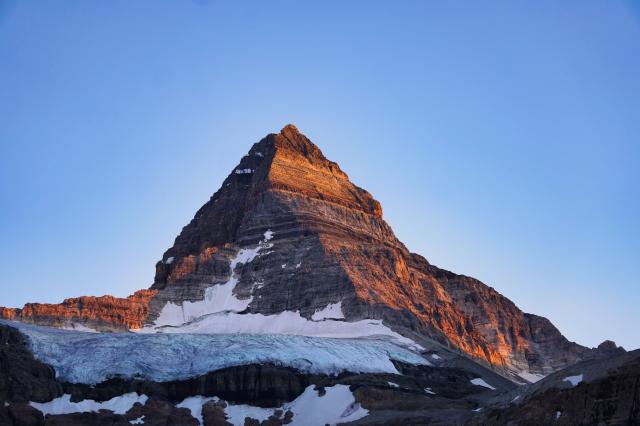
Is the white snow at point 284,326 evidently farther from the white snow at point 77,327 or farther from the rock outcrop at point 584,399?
the rock outcrop at point 584,399

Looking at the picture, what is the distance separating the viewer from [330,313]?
561 feet

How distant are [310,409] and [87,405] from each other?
83.1ft

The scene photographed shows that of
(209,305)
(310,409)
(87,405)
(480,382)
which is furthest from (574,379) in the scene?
(209,305)

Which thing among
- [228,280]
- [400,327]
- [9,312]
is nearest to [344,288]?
[400,327]

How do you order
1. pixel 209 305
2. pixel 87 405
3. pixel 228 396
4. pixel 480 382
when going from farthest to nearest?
1. pixel 209 305
2. pixel 480 382
3. pixel 228 396
4. pixel 87 405

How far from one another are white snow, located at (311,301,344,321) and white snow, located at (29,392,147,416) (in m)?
61.8

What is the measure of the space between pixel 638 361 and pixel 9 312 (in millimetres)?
121822

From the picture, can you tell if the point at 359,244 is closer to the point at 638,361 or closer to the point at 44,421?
the point at 44,421

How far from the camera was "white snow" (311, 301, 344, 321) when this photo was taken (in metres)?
170

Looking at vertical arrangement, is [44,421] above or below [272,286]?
below

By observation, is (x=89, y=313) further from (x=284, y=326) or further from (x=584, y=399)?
(x=584, y=399)

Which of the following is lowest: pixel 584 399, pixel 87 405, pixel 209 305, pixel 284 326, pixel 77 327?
pixel 87 405

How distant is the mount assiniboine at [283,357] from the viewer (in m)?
94.1

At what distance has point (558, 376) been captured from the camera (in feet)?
274
